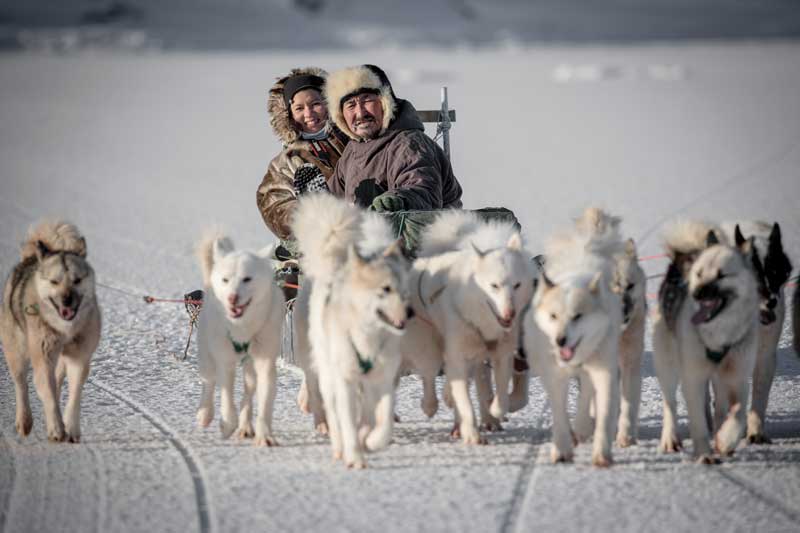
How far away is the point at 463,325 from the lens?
206 inches

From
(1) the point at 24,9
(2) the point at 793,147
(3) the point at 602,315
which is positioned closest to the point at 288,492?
(3) the point at 602,315

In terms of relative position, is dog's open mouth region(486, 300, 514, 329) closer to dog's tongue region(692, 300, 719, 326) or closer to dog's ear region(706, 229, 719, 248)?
dog's tongue region(692, 300, 719, 326)

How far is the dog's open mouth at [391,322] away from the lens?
471cm

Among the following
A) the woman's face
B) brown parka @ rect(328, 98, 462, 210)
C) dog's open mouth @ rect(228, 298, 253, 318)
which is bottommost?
dog's open mouth @ rect(228, 298, 253, 318)

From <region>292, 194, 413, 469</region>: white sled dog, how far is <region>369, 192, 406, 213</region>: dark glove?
770 millimetres

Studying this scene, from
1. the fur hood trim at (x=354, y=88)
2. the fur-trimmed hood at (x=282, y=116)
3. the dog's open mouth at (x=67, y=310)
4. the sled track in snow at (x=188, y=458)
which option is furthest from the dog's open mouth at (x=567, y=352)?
the fur-trimmed hood at (x=282, y=116)

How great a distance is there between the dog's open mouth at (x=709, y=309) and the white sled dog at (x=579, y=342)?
31 cm

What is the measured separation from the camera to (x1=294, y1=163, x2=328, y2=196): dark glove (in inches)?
280

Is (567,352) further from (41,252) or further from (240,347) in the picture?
(41,252)

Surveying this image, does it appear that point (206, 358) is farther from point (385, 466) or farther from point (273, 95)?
point (273, 95)

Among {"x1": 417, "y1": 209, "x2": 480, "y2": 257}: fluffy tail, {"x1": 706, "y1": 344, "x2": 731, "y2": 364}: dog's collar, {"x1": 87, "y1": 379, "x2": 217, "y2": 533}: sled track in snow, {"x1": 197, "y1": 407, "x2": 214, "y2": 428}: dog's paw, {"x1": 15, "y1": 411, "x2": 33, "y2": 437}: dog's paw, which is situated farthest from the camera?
{"x1": 417, "y1": 209, "x2": 480, "y2": 257}: fluffy tail

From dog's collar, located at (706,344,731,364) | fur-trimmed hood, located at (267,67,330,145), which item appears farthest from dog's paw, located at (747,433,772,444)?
fur-trimmed hood, located at (267,67,330,145)

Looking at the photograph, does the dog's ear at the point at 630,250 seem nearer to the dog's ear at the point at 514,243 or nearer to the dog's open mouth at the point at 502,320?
the dog's ear at the point at 514,243

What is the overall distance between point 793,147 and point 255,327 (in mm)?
16005
